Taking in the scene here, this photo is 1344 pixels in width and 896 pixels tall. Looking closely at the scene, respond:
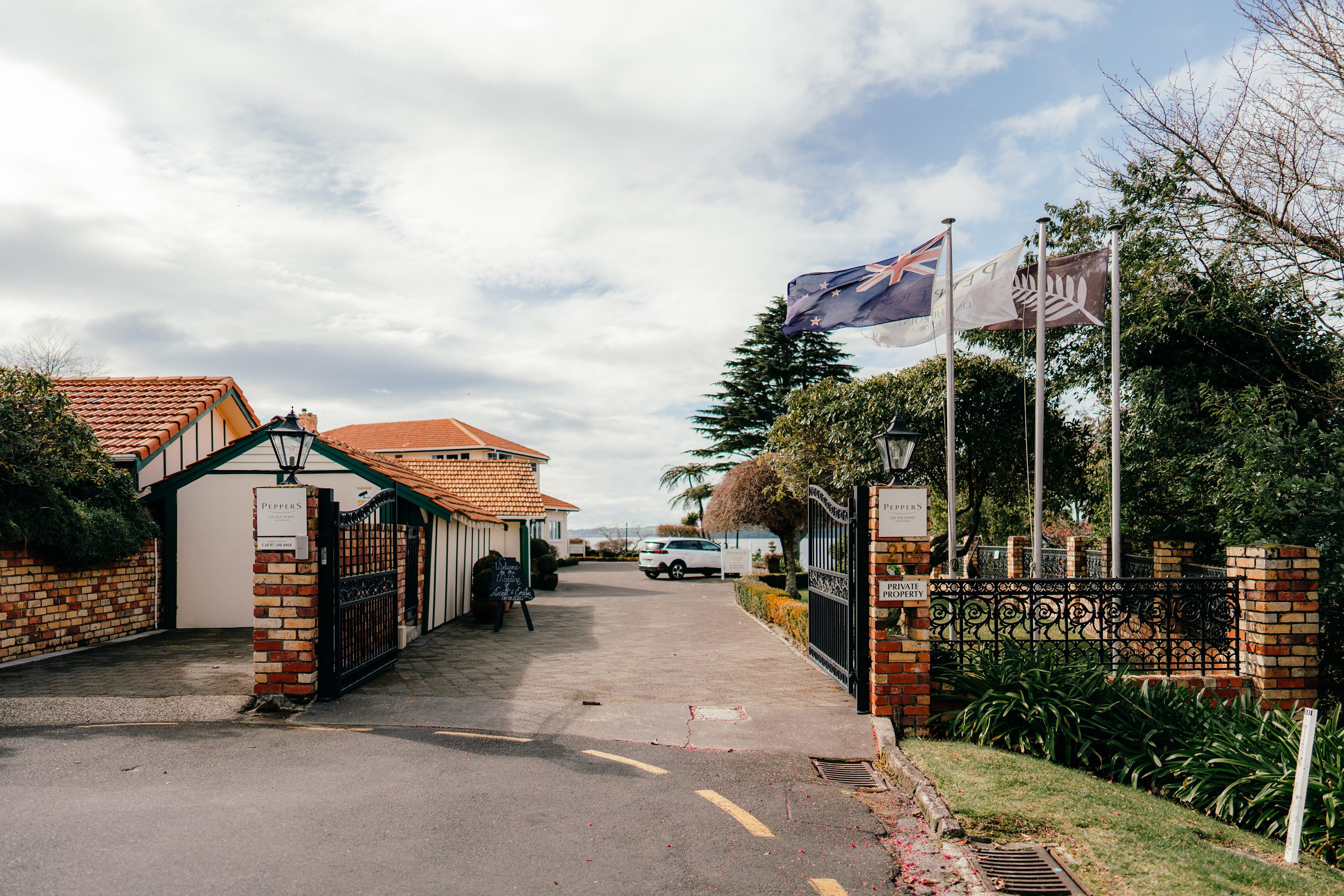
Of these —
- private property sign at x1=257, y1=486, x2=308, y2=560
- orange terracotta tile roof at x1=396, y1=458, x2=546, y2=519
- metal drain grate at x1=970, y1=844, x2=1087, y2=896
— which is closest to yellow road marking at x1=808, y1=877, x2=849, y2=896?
metal drain grate at x1=970, y1=844, x2=1087, y2=896

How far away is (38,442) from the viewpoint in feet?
32.7

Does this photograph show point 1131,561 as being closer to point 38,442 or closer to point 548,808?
point 548,808

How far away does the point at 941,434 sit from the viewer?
16.5m

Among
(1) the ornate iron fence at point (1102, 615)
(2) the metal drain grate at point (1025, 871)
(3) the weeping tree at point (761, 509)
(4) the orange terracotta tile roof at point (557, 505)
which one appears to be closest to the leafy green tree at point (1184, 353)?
(1) the ornate iron fence at point (1102, 615)

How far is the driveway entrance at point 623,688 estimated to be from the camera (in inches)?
273

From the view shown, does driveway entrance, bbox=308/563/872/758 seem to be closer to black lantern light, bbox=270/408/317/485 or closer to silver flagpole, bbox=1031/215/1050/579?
black lantern light, bbox=270/408/317/485

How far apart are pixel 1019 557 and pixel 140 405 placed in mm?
17283

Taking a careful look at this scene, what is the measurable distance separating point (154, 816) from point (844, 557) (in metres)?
6.53

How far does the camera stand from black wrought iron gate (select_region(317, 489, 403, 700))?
759 centimetres

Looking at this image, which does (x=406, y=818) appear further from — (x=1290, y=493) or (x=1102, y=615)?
(x=1290, y=493)

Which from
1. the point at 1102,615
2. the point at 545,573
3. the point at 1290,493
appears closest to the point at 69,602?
the point at 1102,615

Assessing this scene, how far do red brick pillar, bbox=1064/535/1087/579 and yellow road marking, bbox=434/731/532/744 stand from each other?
11539 millimetres

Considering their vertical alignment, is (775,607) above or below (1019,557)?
below

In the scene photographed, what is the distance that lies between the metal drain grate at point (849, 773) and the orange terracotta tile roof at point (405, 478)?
782 cm
